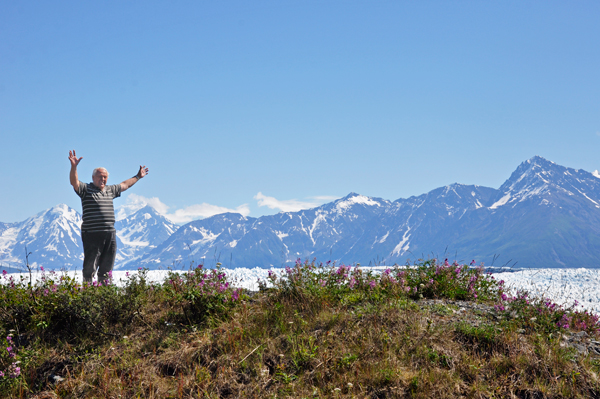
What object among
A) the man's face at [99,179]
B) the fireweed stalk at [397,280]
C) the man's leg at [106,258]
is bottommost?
the fireweed stalk at [397,280]

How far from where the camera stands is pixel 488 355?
505 cm

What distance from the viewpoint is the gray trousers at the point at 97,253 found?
856cm

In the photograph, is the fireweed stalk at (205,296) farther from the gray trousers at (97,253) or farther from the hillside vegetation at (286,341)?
the gray trousers at (97,253)

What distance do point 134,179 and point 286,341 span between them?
670cm

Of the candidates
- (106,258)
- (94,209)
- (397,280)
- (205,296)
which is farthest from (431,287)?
(94,209)

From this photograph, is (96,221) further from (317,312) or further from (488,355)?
(488,355)

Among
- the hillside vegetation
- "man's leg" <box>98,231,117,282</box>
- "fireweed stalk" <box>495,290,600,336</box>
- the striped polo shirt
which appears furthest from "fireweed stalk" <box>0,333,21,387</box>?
"fireweed stalk" <box>495,290,600,336</box>

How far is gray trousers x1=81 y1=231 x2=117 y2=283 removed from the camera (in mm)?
8556

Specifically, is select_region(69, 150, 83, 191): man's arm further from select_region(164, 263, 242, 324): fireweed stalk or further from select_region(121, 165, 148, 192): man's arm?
select_region(164, 263, 242, 324): fireweed stalk

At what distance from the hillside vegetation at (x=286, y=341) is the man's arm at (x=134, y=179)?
2.86m

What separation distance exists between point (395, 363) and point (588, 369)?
250cm

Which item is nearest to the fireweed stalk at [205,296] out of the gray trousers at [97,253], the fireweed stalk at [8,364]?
the fireweed stalk at [8,364]

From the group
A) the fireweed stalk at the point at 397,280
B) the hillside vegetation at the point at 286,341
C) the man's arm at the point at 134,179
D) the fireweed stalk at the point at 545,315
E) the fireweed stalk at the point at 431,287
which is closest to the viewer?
the hillside vegetation at the point at 286,341

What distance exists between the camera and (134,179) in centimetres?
975
